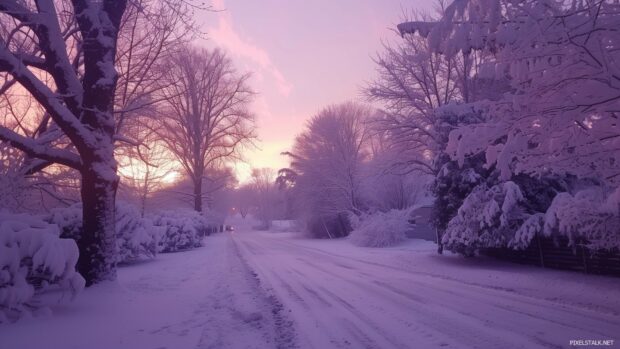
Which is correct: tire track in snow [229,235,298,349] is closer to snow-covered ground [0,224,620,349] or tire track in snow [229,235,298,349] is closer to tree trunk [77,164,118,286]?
snow-covered ground [0,224,620,349]

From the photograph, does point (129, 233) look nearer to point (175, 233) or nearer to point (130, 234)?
point (130, 234)

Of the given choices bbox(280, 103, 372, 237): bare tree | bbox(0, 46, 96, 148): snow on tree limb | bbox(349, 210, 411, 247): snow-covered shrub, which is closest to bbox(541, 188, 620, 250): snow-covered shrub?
bbox(0, 46, 96, 148): snow on tree limb

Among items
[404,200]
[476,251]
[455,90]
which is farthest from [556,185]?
[404,200]

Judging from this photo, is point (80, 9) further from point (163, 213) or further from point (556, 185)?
point (163, 213)

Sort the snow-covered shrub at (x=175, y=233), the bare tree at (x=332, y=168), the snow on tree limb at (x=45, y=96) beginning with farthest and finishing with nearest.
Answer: the bare tree at (x=332, y=168) → the snow-covered shrub at (x=175, y=233) → the snow on tree limb at (x=45, y=96)

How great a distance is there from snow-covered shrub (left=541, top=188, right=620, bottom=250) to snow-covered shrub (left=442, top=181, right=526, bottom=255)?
172 cm

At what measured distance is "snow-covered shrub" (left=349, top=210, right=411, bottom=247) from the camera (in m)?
26.1

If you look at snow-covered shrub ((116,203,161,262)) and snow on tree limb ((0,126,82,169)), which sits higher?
snow on tree limb ((0,126,82,169))

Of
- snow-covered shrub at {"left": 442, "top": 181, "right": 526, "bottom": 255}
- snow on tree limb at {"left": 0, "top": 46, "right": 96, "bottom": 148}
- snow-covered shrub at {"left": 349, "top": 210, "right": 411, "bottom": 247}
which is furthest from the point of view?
snow-covered shrub at {"left": 349, "top": 210, "right": 411, "bottom": 247}

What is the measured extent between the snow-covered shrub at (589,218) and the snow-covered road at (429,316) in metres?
1.74

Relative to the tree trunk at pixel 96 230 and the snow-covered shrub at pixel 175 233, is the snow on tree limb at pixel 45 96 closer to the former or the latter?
the tree trunk at pixel 96 230

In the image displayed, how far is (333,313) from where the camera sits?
7082 mm

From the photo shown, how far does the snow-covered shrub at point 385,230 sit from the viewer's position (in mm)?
26094

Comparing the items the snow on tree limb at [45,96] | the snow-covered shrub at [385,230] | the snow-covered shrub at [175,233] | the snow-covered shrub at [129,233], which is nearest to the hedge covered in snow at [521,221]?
the snow-covered shrub at [385,230]
